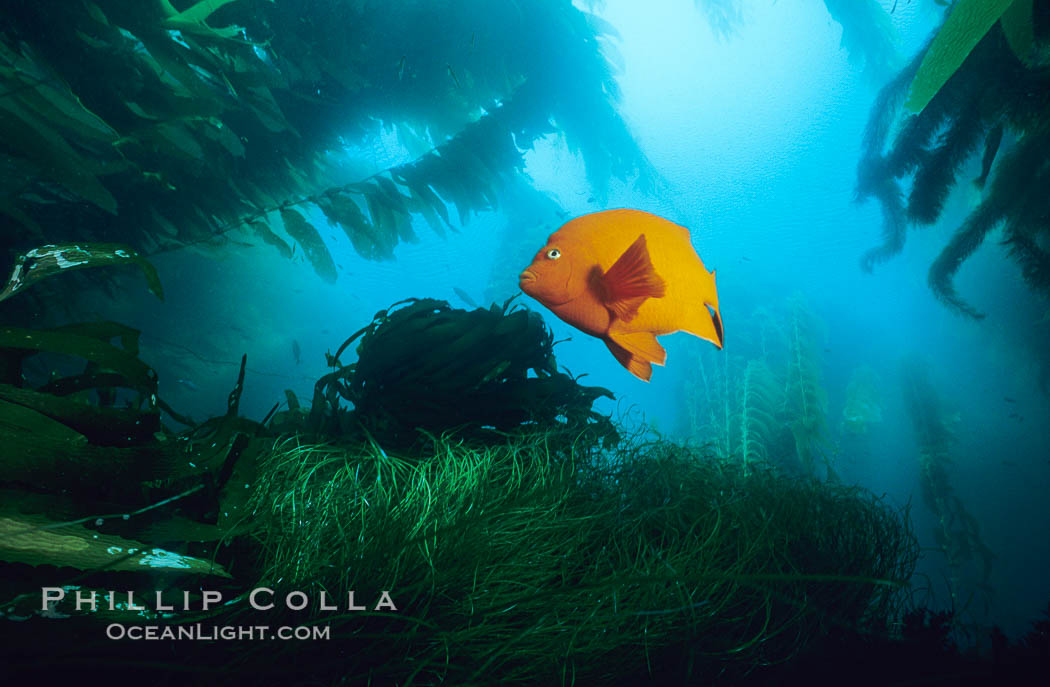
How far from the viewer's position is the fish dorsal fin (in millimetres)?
A: 1481

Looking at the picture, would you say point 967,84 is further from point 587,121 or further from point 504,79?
point 587,121

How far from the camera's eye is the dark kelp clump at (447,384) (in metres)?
1.77

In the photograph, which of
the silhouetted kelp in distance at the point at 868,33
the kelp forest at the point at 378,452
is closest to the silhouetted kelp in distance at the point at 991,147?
the kelp forest at the point at 378,452

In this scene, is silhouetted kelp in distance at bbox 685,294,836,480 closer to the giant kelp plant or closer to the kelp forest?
→ the kelp forest

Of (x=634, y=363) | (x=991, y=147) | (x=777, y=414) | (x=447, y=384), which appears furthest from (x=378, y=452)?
(x=777, y=414)

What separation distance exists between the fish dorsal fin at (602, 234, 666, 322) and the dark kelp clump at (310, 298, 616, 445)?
0.60 metres

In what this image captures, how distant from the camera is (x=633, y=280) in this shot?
1515 mm

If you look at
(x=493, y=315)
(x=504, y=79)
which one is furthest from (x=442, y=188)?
(x=493, y=315)

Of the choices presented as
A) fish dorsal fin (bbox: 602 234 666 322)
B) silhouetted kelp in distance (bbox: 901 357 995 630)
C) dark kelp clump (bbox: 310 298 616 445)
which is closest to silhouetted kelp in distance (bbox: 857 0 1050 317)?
fish dorsal fin (bbox: 602 234 666 322)

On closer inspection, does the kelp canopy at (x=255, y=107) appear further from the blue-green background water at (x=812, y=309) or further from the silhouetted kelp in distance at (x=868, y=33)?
the silhouetted kelp in distance at (x=868, y=33)

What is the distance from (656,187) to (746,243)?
2544 centimetres

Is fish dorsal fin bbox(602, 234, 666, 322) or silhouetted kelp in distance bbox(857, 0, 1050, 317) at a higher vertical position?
silhouetted kelp in distance bbox(857, 0, 1050, 317)

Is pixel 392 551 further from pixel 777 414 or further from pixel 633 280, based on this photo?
pixel 777 414

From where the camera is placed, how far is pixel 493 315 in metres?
2.11
